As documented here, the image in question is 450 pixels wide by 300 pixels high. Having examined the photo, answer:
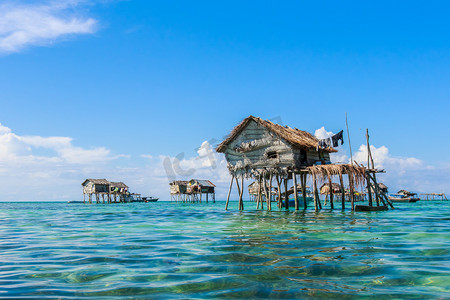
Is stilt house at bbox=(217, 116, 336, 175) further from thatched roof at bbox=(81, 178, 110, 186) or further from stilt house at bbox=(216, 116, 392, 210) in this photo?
thatched roof at bbox=(81, 178, 110, 186)

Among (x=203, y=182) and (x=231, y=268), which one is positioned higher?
(x=203, y=182)

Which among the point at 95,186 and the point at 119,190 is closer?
the point at 95,186

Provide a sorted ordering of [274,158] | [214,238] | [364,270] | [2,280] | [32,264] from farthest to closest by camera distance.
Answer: [274,158], [214,238], [32,264], [364,270], [2,280]

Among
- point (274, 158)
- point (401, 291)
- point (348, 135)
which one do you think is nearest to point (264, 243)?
point (401, 291)

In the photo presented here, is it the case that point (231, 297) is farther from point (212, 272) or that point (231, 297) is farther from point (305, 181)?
point (305, 181)

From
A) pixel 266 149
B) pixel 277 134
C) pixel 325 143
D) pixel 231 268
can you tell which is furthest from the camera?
pixel 325 143

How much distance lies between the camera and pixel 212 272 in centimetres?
603

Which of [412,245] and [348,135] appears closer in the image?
[412,245]

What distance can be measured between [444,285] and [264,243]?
434cm

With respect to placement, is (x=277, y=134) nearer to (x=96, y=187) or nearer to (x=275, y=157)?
(x=275, y=157)

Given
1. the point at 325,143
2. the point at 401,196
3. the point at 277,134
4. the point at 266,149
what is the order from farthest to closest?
1. the point at 401,196
2. the point at 325,143
3. the point at 266,149
4. the point at 277,134

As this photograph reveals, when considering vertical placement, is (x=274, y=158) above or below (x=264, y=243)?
above

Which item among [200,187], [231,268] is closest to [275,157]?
[231,268]

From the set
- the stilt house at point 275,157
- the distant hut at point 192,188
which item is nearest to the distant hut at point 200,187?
the distant hut at point 192,188
